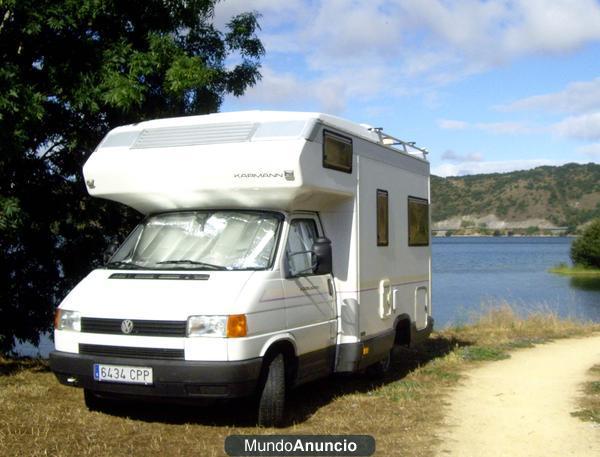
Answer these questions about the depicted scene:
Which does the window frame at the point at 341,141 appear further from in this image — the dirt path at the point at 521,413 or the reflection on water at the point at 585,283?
the reflection on water at the point at 585,283

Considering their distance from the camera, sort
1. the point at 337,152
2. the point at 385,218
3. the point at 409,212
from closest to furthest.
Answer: the point at 337,152
the point at 385,218
the point at 409,212

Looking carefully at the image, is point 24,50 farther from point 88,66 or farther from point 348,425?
point 348,425

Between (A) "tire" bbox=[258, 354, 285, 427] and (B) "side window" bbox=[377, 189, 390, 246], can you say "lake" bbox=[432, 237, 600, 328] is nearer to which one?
(B) "side window" bbox=[377, 189, 390, 246]

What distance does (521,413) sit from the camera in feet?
27.8

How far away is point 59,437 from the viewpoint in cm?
688

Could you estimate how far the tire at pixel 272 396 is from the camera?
285 inches

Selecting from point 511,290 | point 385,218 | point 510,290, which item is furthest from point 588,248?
point 385,218

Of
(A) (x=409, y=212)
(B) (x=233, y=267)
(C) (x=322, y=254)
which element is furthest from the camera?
(A) (x=409, y=212)

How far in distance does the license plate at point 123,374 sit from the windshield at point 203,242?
107 cm

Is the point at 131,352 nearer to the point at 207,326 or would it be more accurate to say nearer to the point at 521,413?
the point at 207,326

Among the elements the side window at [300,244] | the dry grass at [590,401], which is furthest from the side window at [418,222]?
the dry grass at [590,401]

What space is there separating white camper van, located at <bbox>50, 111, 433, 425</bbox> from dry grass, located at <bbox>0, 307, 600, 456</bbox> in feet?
1.22

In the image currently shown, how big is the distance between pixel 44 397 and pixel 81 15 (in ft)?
14.8

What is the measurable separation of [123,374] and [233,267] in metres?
1.34
